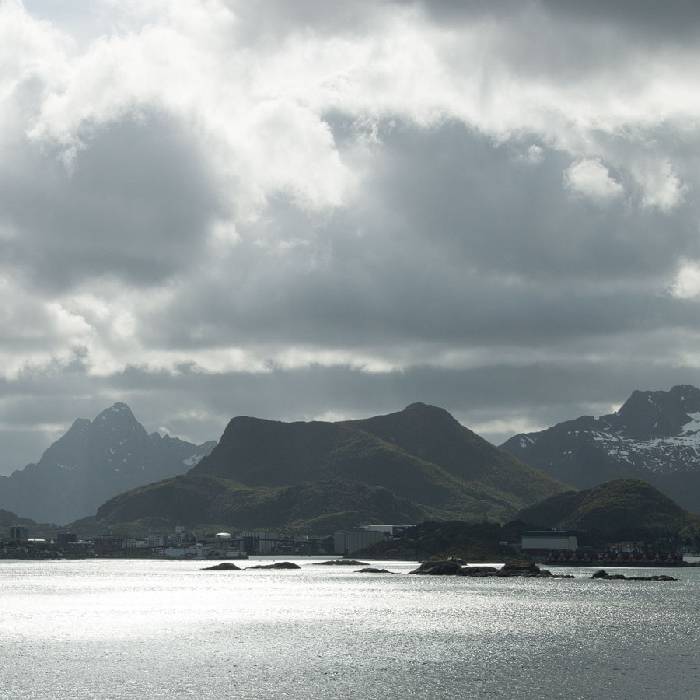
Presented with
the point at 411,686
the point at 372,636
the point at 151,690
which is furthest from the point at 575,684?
the point at 372,636

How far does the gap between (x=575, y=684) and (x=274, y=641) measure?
61454 mm

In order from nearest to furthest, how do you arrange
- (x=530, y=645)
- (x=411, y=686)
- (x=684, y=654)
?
(x=411, y=686)
(x=684, y=654)
(x=530, y=645)

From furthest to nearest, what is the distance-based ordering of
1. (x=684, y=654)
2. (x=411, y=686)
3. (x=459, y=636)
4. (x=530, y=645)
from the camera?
(x=459, y=636) → (x=530, y=645) → (x=684, y=654) → (x=411, y=686)

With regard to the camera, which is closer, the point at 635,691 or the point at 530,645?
the point at 635,691

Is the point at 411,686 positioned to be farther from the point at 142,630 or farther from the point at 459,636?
the point at 142,630

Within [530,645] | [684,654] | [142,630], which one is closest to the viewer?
[684,654]

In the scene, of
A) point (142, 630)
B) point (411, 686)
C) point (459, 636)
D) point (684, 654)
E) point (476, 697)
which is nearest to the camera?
point (476, 697)

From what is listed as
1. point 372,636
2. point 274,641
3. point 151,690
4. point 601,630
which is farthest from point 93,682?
point 601,630

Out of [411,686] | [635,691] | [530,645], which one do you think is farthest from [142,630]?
[635,691]

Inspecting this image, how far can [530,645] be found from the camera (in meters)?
170

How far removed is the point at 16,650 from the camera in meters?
164

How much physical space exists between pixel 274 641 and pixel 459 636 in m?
30.0

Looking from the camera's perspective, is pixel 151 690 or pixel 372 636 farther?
pixel 372 636

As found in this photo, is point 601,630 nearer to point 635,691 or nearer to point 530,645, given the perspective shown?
point 530,645
